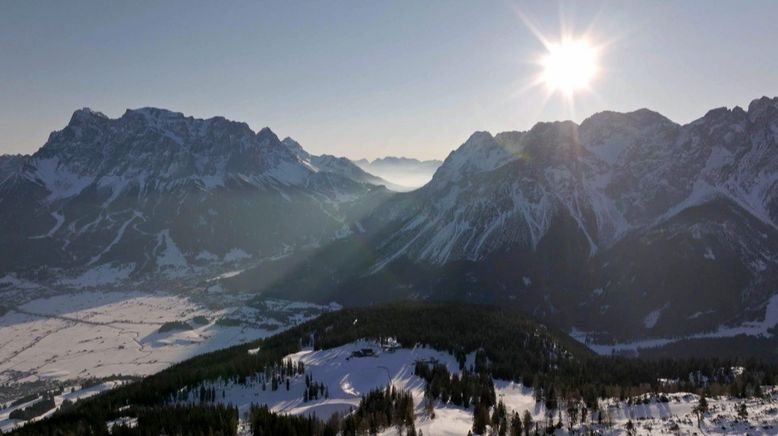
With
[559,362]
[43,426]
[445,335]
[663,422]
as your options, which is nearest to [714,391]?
[663,422]

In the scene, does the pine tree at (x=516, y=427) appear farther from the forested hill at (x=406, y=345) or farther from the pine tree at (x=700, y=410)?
the forested hill at (x=406, y=345)

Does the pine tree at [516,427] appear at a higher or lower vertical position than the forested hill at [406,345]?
higher

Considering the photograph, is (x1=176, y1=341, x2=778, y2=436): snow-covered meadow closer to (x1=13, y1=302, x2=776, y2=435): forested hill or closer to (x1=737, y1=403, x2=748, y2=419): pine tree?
(x1=737, y1=403, x2=748, y2=419): pine tree

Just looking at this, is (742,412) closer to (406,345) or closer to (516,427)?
(516,427)

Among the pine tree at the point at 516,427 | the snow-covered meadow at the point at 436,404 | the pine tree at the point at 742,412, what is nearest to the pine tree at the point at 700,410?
the snow-covered meadow at the point at 436,404

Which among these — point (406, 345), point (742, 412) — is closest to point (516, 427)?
point (742, 412)

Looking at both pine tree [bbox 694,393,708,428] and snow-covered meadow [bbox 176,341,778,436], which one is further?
pine tree [bbox 694,393,708,428]

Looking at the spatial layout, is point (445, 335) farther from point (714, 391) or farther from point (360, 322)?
point (714, 391)

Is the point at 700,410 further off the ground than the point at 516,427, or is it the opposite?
the point at 700,410

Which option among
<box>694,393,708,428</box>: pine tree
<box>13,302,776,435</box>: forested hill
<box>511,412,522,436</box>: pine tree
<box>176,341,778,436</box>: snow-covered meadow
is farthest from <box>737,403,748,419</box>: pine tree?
<box>511,412,522,436</box>: pine tree
